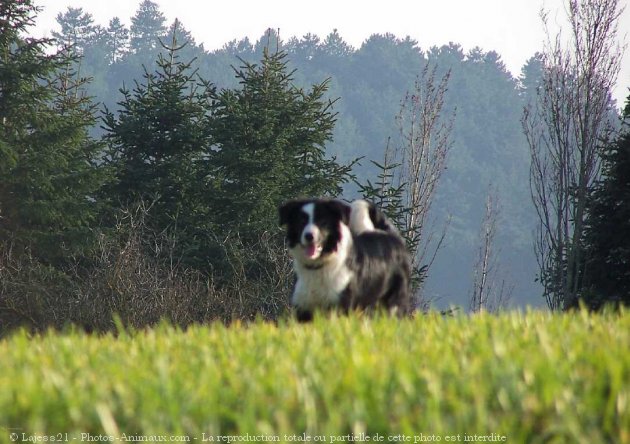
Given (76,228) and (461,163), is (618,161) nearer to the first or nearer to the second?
(76,228)

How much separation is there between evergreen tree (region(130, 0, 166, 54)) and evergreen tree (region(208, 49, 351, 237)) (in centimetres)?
12991

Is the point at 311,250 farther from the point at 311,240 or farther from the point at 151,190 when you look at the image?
the point at 151,190

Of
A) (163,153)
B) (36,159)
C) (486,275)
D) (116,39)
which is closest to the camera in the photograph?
(36,159)

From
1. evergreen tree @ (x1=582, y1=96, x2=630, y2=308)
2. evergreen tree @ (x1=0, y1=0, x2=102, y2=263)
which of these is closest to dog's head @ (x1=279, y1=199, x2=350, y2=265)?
evergreen tree @ (x1=582, y1=96, x2=630, y2=308)

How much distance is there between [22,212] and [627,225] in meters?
15.4

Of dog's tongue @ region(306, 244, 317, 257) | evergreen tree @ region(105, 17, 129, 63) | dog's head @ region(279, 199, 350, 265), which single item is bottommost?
dog's tongue @ region(306, 244, 317, 257)

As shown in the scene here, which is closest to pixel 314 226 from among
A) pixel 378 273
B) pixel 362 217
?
pixel 378 273

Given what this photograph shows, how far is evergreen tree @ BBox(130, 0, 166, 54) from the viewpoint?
15588cm

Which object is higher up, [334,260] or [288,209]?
[288,209]

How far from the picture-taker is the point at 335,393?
179 inches

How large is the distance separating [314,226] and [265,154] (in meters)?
17.9

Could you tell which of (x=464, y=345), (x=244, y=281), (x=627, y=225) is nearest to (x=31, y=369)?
(x=464, y=345)

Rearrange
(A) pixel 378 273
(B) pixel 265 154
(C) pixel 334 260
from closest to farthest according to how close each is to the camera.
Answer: (C) pixel 334 260, (A) pixel 378 273, (B) pixel 265 154

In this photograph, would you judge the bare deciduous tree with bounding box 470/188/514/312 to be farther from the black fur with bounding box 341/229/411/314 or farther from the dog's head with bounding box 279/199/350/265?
the dog's head with bounding box 279/199/350/265
